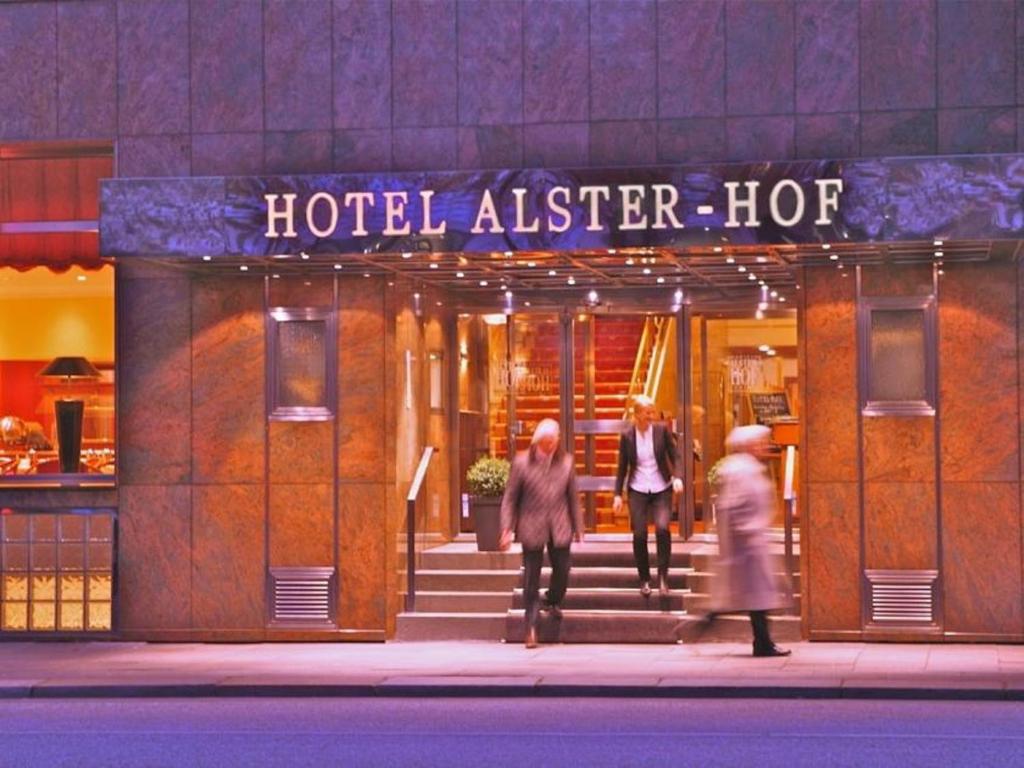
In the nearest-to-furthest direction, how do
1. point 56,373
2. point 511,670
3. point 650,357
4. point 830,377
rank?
point 511,670, point 830,377, point 56,373, point 650,357

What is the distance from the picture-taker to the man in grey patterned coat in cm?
1833

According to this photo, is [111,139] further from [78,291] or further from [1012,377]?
[1012,377]

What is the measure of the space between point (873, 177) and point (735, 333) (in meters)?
4.74

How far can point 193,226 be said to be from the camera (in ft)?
59.3

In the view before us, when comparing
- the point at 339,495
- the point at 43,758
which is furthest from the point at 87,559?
the point at 43,758

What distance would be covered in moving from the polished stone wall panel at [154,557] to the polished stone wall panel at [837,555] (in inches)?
239

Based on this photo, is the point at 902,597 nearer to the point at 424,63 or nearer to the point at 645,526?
the point at 645,526

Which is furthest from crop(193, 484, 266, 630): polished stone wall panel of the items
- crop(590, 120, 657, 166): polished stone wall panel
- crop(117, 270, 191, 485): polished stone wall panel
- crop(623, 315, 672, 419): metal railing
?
crop(590, 120, 657, 166): polished stone wall panel

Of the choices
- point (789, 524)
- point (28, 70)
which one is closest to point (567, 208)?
point (789, 524)

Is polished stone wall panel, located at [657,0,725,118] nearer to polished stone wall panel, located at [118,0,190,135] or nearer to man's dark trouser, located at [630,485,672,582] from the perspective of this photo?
man's dark trouser, located at [630,485,672,582]

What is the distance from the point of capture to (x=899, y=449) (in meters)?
18.4

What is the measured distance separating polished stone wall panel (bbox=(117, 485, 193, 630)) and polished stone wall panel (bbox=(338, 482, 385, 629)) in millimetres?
1544

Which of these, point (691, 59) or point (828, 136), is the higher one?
point (691, 59)

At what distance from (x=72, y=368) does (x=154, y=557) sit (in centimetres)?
210
